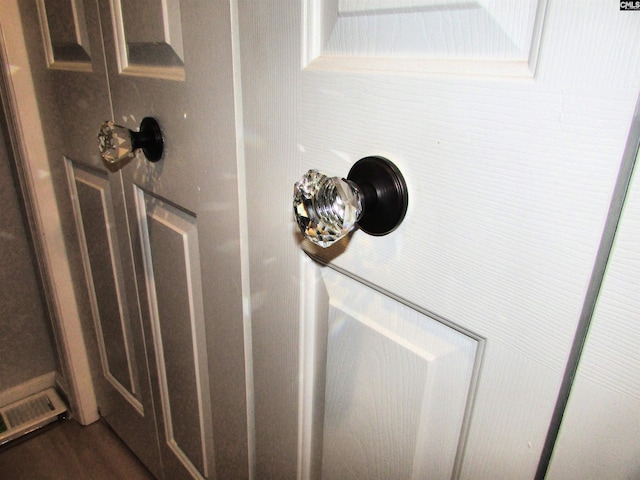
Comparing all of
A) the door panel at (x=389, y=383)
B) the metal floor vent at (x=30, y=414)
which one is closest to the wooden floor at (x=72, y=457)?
the metal floor vent at (x=30, y=414)

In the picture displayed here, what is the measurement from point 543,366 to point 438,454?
0.16m

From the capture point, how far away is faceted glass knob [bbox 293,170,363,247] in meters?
0.34

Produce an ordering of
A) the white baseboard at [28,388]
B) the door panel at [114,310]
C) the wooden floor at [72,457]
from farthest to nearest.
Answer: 1. the white baseboard at [28,388]
2. the wooden floor at [72,457]
3. the door panel at [114,310]

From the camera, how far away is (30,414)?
129 cm

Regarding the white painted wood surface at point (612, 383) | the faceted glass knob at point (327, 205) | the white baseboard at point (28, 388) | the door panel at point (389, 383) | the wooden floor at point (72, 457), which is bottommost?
the wooden floor at point (72, 457)

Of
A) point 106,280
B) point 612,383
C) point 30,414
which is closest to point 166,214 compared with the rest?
point 106,280

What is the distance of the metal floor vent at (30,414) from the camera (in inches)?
48.2

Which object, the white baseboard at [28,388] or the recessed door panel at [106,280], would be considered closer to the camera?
the recessed door panel at [106,280]

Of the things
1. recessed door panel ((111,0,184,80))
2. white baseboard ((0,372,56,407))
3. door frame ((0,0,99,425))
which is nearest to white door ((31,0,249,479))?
recessed door panel ((111,0,184,80))

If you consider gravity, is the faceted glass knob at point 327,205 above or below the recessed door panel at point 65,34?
below

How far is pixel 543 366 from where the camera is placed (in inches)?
12.1

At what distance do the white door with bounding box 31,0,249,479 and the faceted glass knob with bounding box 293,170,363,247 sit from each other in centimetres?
20

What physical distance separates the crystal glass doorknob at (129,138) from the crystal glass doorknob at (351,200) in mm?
383

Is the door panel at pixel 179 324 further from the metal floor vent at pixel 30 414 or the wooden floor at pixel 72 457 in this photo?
the metal floor vent at pixel 30 414
